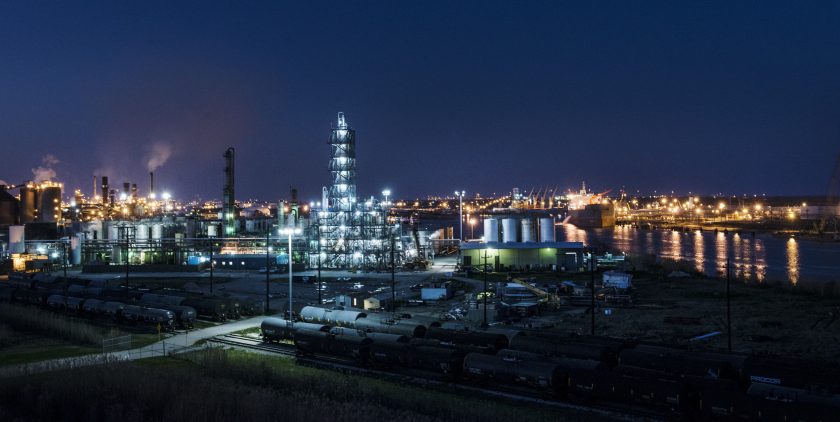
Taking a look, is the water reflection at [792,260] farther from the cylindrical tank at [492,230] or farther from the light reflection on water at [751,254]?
the cylindrical tank at [492,230]

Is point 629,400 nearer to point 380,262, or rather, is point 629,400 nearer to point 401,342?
point 401,342

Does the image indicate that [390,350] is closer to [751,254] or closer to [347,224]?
[347,224]

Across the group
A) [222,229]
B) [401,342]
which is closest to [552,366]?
[401,342]

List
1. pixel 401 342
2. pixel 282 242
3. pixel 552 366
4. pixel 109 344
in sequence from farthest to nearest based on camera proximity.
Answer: pixel 282 242 < pixel 109 344 < pixel 401 342 < pixel 552 366

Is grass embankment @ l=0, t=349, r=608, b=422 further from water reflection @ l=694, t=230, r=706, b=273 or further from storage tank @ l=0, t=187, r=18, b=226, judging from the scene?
storage tank @ l=0, t=187, r=18, b=226

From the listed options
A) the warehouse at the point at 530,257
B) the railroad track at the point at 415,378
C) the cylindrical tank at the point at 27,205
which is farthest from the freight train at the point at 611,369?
the cylindrical tank at the point at 27,205

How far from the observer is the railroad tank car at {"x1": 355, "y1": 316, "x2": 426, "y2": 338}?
2539 cm

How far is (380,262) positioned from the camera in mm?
59438

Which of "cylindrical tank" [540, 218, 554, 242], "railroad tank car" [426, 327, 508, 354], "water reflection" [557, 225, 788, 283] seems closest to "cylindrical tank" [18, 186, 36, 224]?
"cylindrical tank" [540, 218, 554, 242]

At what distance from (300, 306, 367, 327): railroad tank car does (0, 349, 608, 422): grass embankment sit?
787cm

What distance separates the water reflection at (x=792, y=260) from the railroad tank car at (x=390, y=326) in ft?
142

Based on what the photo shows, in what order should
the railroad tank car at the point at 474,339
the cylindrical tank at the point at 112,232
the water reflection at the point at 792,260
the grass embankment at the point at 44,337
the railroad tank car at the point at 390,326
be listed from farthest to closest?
the cylindrical tank at the point at 112,232 < the water reflection at the point at 792,260 < the railroad tank car at the point at 390,326 < the grass embankment at the point at 44,337 < the railroad tank car at the point at 474,339

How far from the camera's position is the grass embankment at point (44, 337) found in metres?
25.2

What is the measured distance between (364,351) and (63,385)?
9.65 m
